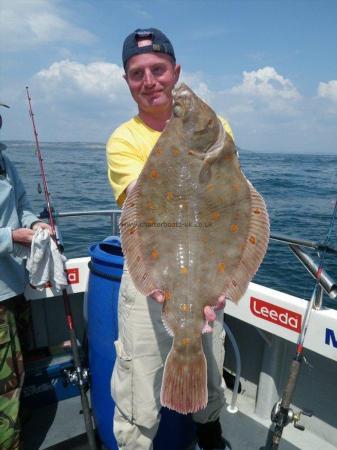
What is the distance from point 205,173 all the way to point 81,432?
312cm

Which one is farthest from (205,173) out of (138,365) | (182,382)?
(138,365)

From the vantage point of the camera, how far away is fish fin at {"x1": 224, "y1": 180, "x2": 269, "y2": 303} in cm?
224

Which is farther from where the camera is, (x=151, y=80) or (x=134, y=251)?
(x=151, y=80)

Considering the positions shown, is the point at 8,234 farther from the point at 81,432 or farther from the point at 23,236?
the point at 81,432

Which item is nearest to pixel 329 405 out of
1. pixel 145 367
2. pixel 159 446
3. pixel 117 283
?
pixel 159 446

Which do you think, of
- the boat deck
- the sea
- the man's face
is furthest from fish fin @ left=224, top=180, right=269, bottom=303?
the boat deck

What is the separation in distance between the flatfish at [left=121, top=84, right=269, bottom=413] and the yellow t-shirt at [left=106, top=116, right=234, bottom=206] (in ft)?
1.08

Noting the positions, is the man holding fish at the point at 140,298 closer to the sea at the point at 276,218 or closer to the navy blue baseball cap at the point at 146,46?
the navy blue baseball cap at the point at 146,46

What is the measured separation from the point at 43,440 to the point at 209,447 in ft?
5.62

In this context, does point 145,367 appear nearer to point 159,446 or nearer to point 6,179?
point 159,446

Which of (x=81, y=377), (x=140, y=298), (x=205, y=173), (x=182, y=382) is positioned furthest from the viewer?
(x=81, y=377)

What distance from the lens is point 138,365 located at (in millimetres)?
2738

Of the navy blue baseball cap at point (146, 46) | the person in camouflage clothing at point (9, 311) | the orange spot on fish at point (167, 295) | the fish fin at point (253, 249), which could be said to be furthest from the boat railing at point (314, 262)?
the person in camouflage clothing at point (9, 311)

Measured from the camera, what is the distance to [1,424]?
10.2 ft
